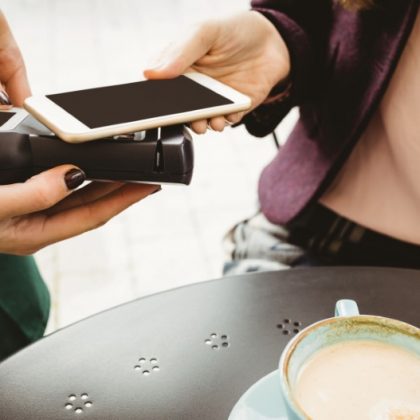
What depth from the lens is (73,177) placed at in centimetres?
57

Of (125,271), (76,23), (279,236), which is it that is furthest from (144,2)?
(279,236)

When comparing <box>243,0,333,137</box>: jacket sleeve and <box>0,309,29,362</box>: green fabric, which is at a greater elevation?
<box>243,0,333,137</box>: jacket sleeve

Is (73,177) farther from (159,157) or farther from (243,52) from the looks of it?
(243,52)

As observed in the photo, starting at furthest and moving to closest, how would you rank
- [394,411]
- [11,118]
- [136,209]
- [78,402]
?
[136,209], [11,118], [78,402], [394,411]

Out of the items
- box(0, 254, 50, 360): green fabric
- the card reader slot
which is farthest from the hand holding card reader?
box(0, 254, 50, 360): green fabric

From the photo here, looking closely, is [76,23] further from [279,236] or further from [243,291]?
[243,291]

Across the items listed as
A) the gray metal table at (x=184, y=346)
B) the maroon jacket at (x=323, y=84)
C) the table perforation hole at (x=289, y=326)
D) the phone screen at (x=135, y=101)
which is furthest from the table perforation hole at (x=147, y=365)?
the maroon jacket at (x=323, y=84)

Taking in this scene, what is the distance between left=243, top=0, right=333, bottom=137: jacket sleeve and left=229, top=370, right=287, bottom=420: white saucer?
19.7 inches

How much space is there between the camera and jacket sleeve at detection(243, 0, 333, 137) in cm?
89

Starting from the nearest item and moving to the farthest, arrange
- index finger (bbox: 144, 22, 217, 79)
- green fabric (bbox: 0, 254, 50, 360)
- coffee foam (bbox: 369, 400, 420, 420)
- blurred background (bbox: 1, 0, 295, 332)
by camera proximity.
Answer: coffee foam (bbox: 369, 400, 420, 420), index finger (bbox: 144, 22, 217, 79), green fabric (bbox: 0, 254, 50, 360), blurred background (bbox: 1, 0, 295, 332)

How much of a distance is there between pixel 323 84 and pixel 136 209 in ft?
3.35

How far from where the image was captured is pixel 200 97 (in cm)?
66

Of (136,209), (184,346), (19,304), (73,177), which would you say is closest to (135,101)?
(73,177)

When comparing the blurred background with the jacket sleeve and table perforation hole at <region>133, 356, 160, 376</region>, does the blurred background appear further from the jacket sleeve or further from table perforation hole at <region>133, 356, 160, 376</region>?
table perforation hole at <region>133, 356, 160, 376</region>
